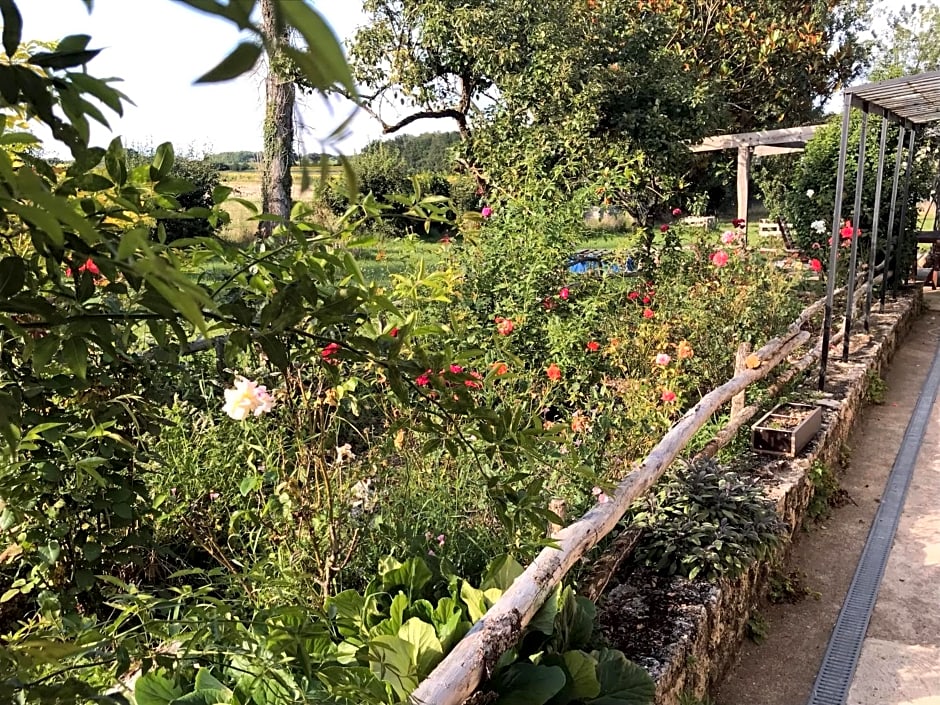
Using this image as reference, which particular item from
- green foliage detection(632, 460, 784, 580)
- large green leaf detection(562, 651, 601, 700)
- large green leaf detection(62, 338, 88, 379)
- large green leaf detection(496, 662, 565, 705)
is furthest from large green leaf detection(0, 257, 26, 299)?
green foliage detection(632, 460, 784, 580)

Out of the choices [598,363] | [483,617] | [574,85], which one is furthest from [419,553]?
[574,85]

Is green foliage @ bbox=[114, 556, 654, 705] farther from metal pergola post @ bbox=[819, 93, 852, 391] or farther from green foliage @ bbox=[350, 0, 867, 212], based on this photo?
green foliage @ bbox=[350, 0, 867, 212]

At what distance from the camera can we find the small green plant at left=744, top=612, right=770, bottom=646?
3.23m

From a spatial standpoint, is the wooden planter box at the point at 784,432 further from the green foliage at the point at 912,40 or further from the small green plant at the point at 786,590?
the green foliage at the point at 912,40

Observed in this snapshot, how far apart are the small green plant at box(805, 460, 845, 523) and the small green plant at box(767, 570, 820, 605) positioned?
0.70 meters

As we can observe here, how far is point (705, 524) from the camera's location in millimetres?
2986

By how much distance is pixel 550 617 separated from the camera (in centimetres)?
210

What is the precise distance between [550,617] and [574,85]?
7.76 meters

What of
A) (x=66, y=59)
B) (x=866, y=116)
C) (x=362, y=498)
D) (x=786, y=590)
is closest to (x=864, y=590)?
(x=786, y=590)

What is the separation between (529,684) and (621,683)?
0.34 meters

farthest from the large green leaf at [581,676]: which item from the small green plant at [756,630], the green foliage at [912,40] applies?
the green foliage at [912,40]

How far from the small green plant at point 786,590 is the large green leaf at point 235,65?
3.68 metres

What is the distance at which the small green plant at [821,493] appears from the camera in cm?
432

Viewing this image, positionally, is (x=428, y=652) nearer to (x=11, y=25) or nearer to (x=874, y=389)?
(x=11, y=25)
